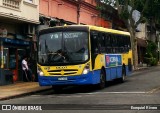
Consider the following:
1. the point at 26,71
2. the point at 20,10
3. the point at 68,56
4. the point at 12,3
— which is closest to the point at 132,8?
the point at 26,71

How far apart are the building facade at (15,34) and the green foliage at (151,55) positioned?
32.0 metres

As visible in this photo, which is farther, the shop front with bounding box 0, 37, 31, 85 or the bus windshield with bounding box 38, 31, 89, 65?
the shop front with bounding box 0, 37, 31, 85

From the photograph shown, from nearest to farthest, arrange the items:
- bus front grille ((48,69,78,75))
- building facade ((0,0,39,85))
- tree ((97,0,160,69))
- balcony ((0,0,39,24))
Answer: bus front grille ((48,69,78,75))
balcony ((0,0,39,24))
building facade ((0,0,39,85))
tree ((97,0,160,69))

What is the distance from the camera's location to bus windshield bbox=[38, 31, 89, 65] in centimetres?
2031

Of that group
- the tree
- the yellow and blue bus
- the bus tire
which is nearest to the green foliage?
the tree

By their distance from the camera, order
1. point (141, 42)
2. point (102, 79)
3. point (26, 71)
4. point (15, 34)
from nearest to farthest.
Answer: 1. point (102, 79)
2. point (15, 34)
3. point (26, 71)
4. point (141, 42)

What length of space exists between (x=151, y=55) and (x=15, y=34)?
113ft

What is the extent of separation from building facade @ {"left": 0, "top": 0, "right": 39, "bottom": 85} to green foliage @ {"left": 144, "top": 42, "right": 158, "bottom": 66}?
3203 centimetres

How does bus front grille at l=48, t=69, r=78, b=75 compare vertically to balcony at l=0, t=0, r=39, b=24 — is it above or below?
below

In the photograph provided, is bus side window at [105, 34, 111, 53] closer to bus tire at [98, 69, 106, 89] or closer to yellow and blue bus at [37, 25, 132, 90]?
bus tire at [98, 69, 106, 89]

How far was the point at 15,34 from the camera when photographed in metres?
26.9

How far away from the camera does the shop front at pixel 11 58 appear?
25.5 meters

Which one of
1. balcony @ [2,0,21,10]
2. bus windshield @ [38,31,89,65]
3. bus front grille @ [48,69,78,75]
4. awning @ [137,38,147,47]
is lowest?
bus front grille @ [48,69,78,75]

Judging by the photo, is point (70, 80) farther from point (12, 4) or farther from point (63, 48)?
point (12, 4)
